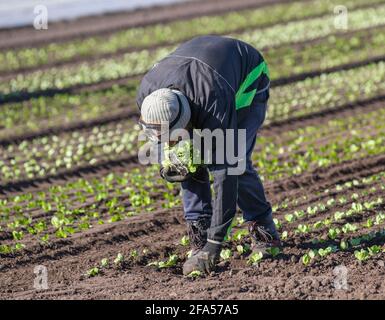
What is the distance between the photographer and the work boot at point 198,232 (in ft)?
21.9

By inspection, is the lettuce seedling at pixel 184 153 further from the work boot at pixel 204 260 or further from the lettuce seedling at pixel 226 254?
the lettuce seedling at pixel 226 254

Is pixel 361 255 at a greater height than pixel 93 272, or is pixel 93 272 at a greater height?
pixel 361 255

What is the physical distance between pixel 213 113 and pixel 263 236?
4.87ft

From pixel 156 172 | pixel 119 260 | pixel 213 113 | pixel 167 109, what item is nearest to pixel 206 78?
pixel 213 113

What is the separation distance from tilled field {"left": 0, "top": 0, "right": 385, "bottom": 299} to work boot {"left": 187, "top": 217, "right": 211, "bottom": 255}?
242 mm

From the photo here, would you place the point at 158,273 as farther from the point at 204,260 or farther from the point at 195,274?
the point at 204,260

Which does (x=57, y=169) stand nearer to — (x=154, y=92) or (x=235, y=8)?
(x=154, y=92)

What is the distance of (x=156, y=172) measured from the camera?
34.0ft

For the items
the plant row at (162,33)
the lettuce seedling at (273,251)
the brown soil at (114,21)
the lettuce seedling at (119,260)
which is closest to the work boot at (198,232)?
the lettuce seedling at (273,251)

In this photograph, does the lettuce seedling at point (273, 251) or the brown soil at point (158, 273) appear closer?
the brown soil at point (158, 273)

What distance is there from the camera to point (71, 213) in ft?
29.0

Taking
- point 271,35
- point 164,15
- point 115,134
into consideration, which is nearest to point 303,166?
point 115,134

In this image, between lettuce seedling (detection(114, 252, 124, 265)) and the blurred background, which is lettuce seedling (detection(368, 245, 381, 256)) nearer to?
lettuce seedling (detection(114, 252, 124, 265))

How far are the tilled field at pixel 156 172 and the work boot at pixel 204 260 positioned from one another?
12 cm
